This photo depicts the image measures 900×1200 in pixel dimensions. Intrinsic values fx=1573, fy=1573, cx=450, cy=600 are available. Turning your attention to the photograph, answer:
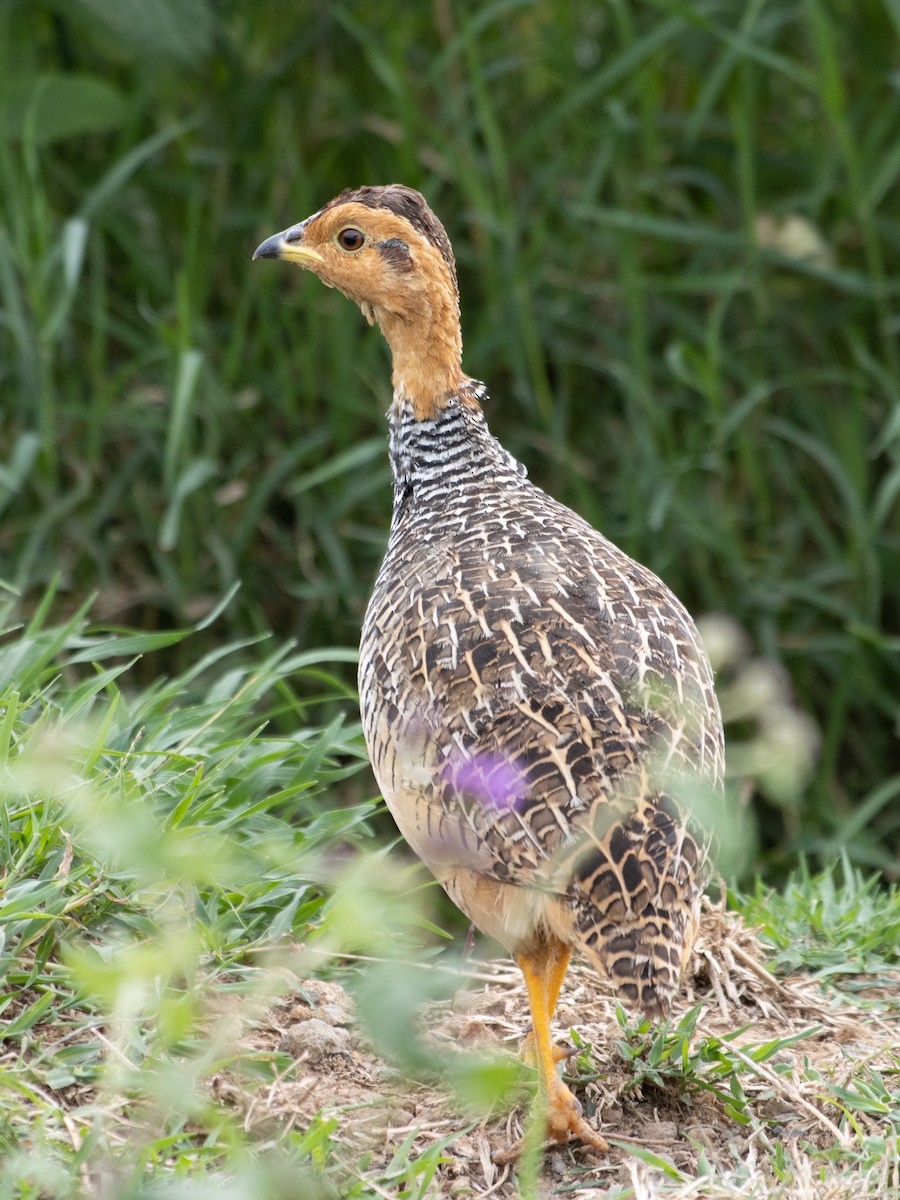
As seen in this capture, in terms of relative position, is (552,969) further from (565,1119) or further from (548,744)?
(548,744)

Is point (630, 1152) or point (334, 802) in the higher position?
point (630, 1152)

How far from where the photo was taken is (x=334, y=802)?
562 centimetres

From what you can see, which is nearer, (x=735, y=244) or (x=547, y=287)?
(x=735, y=244)

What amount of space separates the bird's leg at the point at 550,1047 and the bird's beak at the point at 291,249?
2021 mm

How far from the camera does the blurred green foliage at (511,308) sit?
5.86 metres

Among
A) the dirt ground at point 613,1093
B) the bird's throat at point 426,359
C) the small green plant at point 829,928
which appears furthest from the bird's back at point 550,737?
the small green plant at point 829,928

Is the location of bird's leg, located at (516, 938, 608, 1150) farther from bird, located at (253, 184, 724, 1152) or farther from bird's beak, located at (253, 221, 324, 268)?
bird's beak, located at (253, 221, 324, 268)

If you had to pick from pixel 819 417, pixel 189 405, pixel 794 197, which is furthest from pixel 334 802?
pixel 794 197

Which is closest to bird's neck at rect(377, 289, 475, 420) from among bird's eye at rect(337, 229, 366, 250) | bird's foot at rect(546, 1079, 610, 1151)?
bird's eye at rect(337, 229, 366, 250)

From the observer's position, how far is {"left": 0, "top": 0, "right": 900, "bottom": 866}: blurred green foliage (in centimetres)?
586

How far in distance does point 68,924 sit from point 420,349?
6.06ft

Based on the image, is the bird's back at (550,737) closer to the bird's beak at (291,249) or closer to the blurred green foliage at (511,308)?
the bird's beak at (291,249)

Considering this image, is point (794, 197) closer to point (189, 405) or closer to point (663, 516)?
point (663, 516)

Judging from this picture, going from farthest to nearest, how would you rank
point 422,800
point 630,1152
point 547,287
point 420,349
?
point 547,287 → point 420,349 → point 422,800 → point 630,1152
